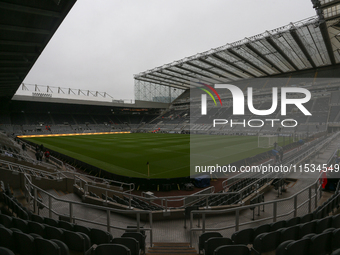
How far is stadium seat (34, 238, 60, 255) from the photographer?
9.84 feet

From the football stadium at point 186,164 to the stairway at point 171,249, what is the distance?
0.08 ft

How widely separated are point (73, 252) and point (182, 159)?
55.5 feet

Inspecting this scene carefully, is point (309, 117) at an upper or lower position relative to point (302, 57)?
lower

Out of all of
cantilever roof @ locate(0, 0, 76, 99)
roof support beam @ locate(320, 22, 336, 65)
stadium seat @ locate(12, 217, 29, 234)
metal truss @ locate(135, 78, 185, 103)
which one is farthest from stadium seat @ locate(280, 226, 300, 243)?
metal truss @ locate(135, 78, 185, 103)

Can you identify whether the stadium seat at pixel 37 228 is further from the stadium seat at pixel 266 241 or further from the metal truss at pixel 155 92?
the metal truss at pixel 155 92

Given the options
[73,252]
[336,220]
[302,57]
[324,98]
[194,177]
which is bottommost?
[194,177]

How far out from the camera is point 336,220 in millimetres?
4262

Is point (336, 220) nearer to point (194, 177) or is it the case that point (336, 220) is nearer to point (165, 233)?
point (165, 233)

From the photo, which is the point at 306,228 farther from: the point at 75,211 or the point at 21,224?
the point at 75,211

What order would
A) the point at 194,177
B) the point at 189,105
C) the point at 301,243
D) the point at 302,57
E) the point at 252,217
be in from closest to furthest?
the point at 301,243
the point at 252,217
the point at 194,177
the point at 302,57
the point at 189,105

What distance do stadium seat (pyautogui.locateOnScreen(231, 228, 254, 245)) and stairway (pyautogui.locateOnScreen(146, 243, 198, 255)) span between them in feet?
3.09

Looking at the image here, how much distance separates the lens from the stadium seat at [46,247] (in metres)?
3.00

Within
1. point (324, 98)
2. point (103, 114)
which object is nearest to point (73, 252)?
point (324, 98)

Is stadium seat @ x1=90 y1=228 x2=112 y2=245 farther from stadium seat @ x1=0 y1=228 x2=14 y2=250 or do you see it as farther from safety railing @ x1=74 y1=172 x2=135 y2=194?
safety railing @ x1=74 y1=172 x2=135 y2=194
